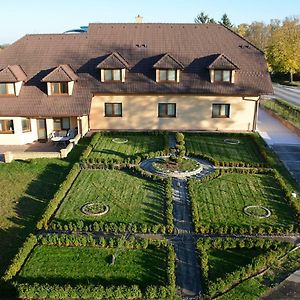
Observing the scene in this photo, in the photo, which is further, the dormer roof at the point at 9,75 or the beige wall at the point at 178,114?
the beige wall at the point at 178,114

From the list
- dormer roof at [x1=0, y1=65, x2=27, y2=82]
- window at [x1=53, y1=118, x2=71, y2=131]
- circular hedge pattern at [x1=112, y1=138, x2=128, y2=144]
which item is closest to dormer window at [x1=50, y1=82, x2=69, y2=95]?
window at [x1=53, y1=118, x2=71, y2=131]

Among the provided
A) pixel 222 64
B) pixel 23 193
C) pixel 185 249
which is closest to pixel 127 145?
pixel 23 193

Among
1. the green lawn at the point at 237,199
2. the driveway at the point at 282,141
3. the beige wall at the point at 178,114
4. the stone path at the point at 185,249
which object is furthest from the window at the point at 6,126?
the driveway at the point at 282,141

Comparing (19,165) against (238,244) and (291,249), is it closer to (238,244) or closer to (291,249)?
(238,244)

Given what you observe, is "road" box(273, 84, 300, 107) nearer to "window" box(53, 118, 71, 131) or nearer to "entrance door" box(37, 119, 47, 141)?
"window" box(53, 118, 71, 131)

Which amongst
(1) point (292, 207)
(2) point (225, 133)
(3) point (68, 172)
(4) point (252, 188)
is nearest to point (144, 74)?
(2) point (225, 133)

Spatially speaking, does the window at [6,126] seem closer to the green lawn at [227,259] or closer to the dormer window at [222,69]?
the dormer window at [222,69]

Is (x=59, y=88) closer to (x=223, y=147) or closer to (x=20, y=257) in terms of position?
(x=223, y=147)

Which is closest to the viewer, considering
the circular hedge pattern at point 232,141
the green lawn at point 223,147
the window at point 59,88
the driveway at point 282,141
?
the driveway at point 282,141
